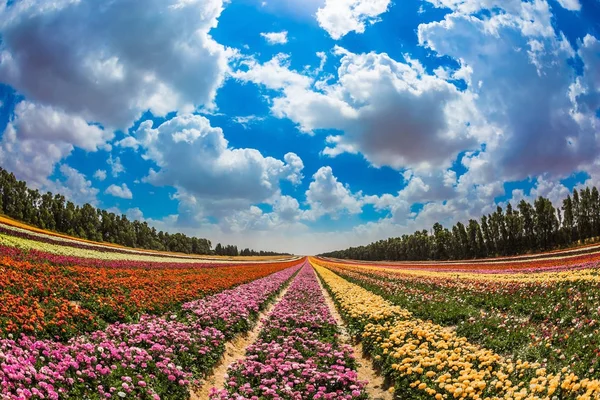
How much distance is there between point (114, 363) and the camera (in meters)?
6.41

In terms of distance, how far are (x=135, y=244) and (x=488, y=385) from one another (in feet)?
393

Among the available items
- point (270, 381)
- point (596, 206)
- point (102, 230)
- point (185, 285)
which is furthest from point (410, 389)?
point (102, 230)

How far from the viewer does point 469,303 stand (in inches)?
564

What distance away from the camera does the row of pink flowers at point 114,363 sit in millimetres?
5164

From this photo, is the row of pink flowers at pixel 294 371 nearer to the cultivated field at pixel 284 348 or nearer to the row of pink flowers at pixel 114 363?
the cultivated field at pixel 284 348

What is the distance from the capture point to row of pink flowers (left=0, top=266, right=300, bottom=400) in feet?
16.9

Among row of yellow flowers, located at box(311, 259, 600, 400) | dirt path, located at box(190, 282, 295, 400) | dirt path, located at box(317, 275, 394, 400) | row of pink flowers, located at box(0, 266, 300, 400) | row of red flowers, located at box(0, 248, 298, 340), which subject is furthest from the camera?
row of red flowers, located at box(0, 248, 298, 340)

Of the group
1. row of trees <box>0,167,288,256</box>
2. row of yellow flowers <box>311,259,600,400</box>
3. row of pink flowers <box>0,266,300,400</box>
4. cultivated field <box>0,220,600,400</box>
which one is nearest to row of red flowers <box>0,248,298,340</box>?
cultivated field <box>0,220,600,400</box>

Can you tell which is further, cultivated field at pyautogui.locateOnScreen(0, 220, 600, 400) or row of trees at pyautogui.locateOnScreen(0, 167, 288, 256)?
row of trees at pyautogui.locateOnScreen(0, 167, 288, 256)

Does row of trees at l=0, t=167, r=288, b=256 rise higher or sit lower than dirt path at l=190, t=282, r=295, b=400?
higher

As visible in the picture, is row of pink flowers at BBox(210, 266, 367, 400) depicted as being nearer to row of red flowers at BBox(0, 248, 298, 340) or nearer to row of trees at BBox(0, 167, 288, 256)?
row of red flowers at BBox(0, 248, 298, 340)

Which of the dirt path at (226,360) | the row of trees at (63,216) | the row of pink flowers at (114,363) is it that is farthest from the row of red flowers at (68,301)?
the row of trees at (63,216)

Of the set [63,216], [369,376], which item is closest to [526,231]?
[369,376]

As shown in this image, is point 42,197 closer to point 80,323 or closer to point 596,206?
point 80,323
